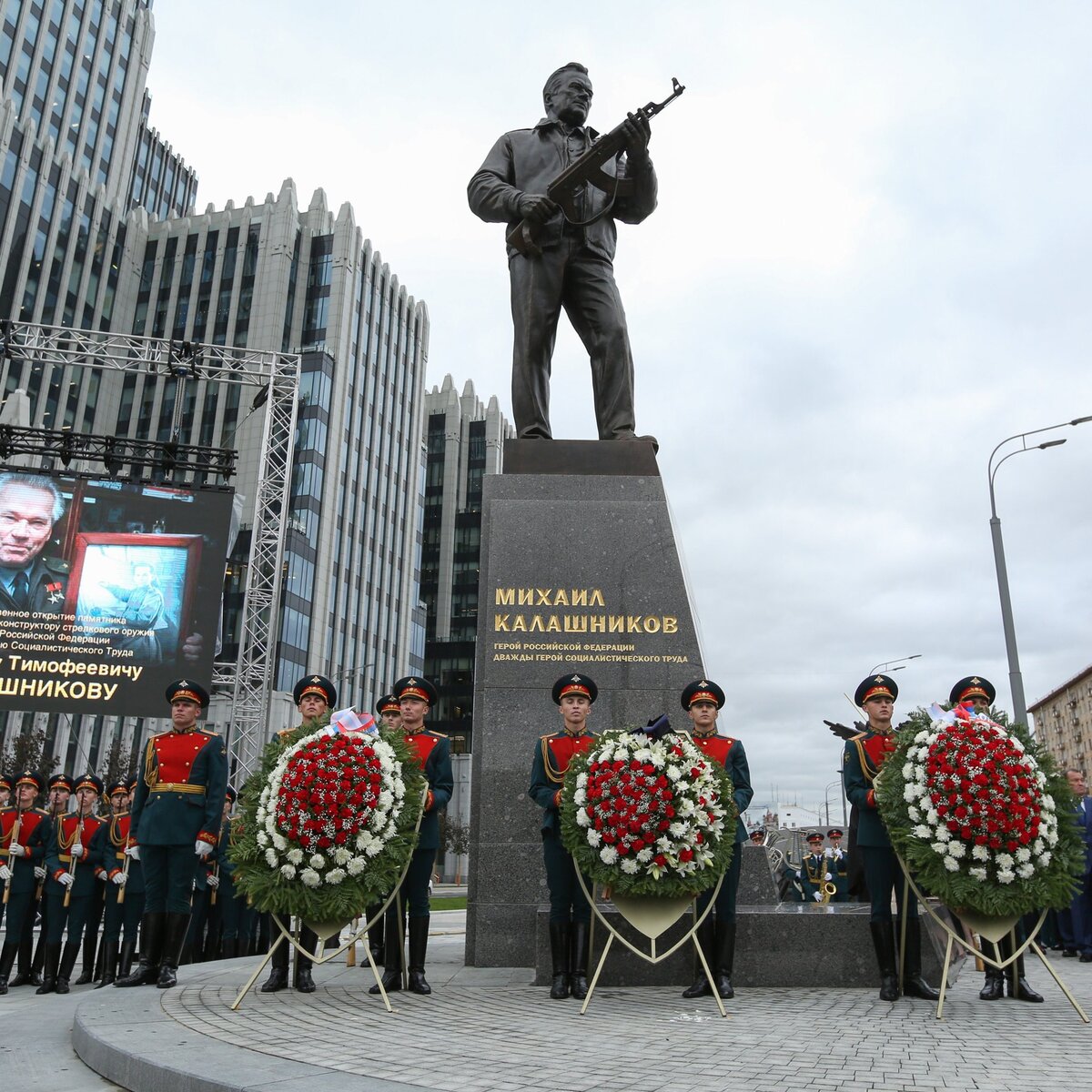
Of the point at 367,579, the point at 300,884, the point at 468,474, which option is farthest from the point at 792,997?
the point at 468,474

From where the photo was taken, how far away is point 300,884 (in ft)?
18.1

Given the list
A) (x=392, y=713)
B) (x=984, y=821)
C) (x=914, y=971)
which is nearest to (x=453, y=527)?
(x=392, y=713)

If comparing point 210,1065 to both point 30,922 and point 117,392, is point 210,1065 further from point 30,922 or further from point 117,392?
point 117,392

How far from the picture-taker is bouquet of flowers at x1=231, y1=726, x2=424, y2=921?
5.48 metres

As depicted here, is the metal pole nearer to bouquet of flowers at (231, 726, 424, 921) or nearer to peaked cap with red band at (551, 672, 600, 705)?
peaked cap with red band at (551, 672, 600, 705)

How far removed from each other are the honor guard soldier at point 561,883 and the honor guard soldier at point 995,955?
7.75ft

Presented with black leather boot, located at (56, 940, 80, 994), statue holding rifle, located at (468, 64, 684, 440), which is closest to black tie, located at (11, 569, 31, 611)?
black leather boot, located at (56, 940, 80, 994)

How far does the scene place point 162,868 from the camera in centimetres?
670

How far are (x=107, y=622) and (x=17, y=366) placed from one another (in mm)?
42207

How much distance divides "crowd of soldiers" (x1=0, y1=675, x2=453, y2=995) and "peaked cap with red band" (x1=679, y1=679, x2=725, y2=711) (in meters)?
1.70

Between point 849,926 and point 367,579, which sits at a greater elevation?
point 367,579

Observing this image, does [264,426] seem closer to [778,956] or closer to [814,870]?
[814,870]

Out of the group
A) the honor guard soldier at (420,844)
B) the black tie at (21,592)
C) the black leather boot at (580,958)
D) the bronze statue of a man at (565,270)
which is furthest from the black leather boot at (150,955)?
the black tie at (21,592)

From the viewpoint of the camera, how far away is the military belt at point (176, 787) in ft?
22.3
